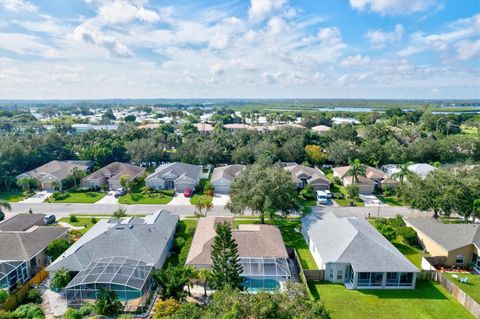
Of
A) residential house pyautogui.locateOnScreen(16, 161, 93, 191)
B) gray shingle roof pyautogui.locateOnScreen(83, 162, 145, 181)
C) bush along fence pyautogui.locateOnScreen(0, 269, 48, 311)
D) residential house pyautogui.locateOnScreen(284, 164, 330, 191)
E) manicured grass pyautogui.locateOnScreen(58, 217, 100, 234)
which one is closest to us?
bush along fence pyautogui.locateOnScreen(0, 269, 48, 311)

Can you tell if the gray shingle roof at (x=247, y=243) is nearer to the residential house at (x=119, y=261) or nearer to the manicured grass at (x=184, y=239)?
the manicured grass at (x=184, y=239)

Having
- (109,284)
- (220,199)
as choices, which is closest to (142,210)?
(220,199)

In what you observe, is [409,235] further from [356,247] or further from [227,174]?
[227,174]

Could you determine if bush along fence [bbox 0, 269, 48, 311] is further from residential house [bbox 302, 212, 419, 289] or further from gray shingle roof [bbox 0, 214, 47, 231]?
residential house [bbox 302, 212, 419, 289]

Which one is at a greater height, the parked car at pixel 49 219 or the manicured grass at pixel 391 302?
the parked car at pixel 49 219

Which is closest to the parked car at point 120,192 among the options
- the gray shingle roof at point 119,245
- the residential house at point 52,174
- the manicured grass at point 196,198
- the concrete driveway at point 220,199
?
the residential house at point 52,174

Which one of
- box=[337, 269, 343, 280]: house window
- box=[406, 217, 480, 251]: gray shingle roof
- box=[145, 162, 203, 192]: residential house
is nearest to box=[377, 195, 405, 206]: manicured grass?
box=[406, 217, 480, 251]: gray shingle roof
